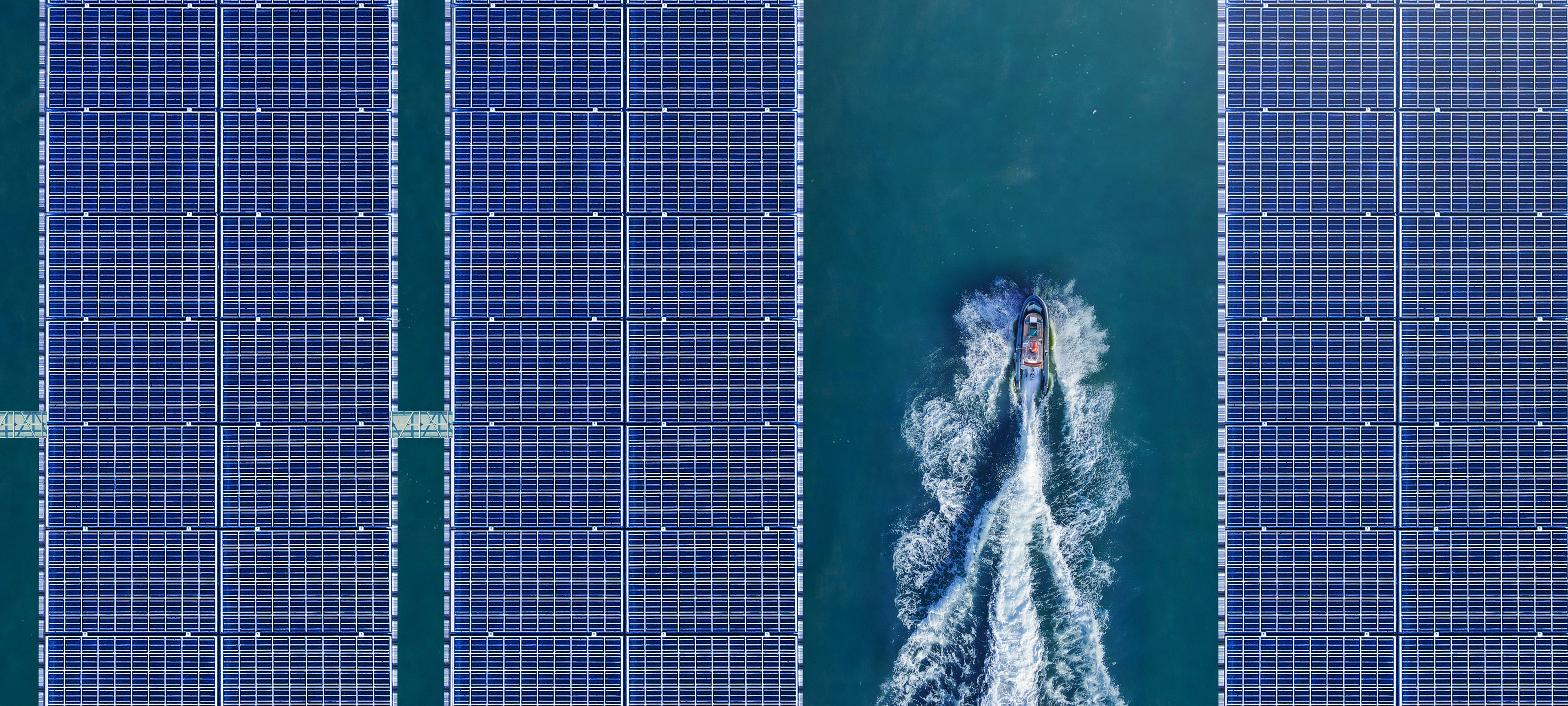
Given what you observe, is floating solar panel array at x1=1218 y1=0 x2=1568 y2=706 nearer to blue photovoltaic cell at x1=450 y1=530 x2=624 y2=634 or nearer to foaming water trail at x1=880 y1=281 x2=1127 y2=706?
foaming water trail at x1=880 y1=281 x2=1127 y2=706

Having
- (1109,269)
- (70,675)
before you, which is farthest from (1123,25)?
(70,675)

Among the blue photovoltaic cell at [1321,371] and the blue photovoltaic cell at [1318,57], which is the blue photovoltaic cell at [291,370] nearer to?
the blue photovoltaic cell at [1321,371]

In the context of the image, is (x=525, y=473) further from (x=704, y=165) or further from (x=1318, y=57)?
(x=1318, y=57)

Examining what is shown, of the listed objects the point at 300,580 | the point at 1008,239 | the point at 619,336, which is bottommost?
the point at 300,580

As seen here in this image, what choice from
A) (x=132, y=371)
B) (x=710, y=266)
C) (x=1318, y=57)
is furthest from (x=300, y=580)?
(x=1318, y=57)

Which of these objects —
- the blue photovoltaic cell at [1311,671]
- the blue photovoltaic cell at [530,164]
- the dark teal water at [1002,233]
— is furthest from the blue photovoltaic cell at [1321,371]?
the blue photovoltaic cell at [530,164]

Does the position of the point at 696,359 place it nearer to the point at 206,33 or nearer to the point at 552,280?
the point at 552,280

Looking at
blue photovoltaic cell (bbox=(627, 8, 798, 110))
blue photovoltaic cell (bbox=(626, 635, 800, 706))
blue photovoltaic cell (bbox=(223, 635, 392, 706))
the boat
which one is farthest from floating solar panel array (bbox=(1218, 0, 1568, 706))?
blue photovoltaic cell (bbox=(223, 635, 392, 706))
